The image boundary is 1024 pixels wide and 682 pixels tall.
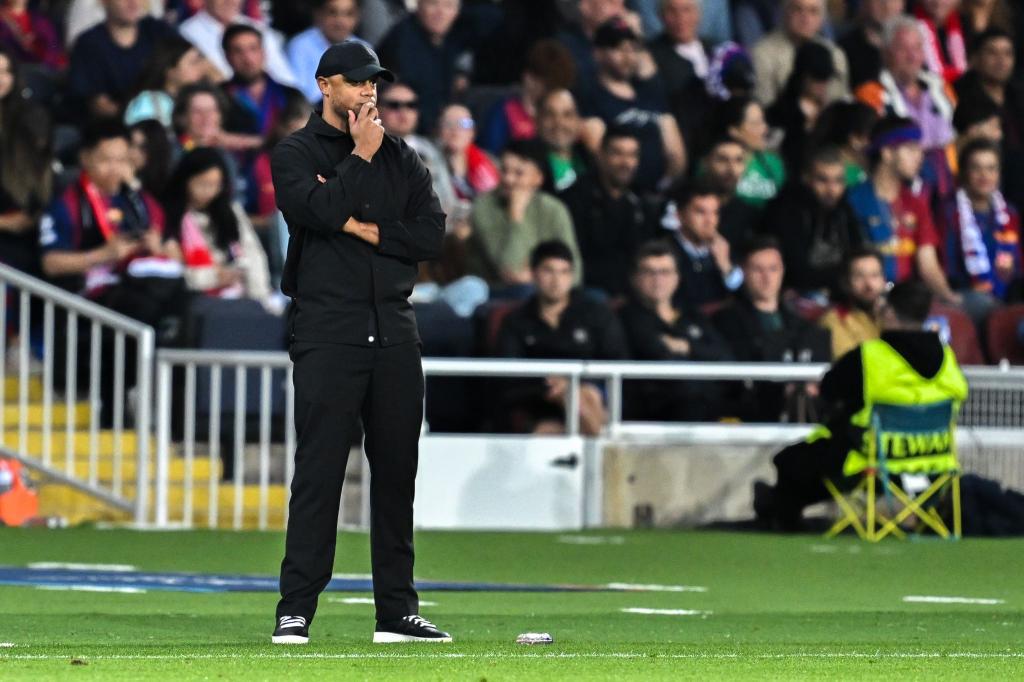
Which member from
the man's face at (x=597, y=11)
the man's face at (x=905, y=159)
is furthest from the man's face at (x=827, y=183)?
the man's face at (x=597, y=11)

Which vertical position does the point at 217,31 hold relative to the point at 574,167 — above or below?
above

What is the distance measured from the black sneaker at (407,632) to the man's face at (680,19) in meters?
12.1

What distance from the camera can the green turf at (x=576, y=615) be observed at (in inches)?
280

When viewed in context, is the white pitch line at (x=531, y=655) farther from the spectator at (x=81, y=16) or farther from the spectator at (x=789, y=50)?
the spectator at (x=789, y=50)

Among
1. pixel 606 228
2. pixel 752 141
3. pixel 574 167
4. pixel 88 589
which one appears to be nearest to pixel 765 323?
pixel 606 228

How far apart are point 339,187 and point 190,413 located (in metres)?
7.01

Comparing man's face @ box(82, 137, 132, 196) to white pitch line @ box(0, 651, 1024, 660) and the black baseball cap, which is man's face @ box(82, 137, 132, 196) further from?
white pitch line @ box(0, 651, 1024, 660)

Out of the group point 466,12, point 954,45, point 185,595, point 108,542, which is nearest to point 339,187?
point 185,595

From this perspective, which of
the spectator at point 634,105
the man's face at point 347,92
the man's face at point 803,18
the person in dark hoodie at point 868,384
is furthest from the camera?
the man's face at point 803,18

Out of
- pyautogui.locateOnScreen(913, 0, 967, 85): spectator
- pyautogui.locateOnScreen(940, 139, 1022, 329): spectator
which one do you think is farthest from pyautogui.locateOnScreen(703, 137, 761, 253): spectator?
pyautogui.locateOnScreen(913, 0, 967, 85): spectator

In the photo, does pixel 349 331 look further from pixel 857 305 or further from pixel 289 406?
pixel 857 305

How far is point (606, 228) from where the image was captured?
17.4 metres

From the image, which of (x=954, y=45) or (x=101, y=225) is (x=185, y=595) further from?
(x=954, y=45)

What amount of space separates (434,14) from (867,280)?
408cm
